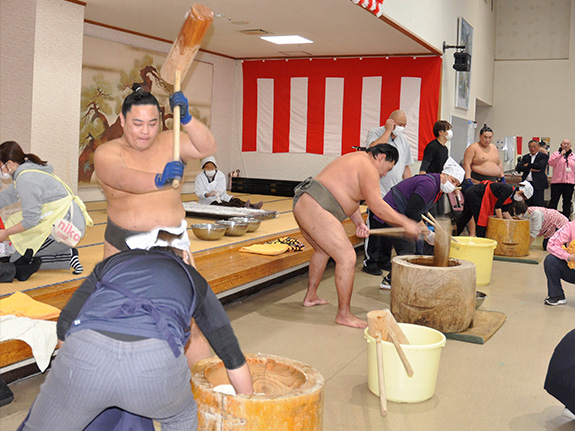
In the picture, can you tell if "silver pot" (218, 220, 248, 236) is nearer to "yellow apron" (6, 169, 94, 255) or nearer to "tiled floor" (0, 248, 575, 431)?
"tiled floor" (0, 248, 575, 431)

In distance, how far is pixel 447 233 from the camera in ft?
14.3

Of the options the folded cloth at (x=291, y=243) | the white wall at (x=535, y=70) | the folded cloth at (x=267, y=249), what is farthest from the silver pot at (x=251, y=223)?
the white wall at (x=535, y=70)

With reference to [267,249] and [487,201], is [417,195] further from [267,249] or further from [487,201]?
[487,201]

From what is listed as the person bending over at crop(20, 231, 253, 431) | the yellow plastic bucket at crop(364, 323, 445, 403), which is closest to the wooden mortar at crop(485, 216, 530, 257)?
the yellow plastic bucket at crop(364, 323, 445, 403)

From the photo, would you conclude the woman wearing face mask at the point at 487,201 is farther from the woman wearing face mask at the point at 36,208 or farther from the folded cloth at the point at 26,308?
the folded cloth at the point at 26,308

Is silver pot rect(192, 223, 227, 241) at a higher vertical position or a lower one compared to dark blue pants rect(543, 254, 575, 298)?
higher

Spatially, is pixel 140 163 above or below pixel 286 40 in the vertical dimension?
below

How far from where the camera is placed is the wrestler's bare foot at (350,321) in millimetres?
4309

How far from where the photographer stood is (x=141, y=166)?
2.52 metres

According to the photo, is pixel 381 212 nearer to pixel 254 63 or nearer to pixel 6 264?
pixel 6 264

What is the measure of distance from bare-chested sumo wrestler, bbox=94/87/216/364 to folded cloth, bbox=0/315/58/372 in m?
0.56

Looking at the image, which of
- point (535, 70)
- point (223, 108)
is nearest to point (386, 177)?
point (223, 108)

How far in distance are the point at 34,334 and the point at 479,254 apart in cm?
413

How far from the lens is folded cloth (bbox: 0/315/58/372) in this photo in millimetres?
2791
